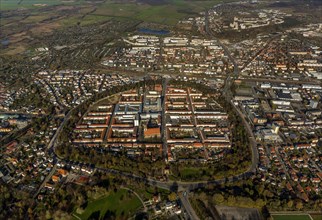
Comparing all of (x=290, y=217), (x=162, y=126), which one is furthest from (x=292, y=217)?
(x=162, y=126)

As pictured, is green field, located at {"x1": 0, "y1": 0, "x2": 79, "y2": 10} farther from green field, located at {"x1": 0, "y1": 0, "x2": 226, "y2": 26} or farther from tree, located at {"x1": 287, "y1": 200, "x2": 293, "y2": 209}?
tree, located at {"x1": 287, "y1": 200, "x2": 293, "y2": 209}

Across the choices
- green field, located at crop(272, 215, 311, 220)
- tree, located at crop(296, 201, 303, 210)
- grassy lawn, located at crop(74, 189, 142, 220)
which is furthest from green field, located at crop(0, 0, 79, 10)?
tree, located at crop(296, 201, 303, 210)

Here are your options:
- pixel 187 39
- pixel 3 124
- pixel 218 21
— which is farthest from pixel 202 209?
pixel 218 21

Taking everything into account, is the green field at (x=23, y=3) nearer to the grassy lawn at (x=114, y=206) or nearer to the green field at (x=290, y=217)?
the grassy lawn at (x=114, y=206)

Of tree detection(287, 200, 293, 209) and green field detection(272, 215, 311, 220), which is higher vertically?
tree detection(287, 200, 293, 209)

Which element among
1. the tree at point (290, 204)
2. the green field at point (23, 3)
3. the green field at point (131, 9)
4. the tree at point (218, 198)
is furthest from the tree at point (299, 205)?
the green field at point (23, 3)

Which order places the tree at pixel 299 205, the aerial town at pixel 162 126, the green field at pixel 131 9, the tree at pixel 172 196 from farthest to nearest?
the green field at pixel 131 9
the aerial town at pixel 162 126
the tree at pixel 172 196
the tree at pixel 299 205

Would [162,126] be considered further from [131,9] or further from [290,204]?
[131,9]
